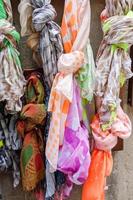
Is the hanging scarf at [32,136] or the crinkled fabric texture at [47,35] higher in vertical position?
the crinkled fabric texture at [47,35]

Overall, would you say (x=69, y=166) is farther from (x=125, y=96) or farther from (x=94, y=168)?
(x=125, y=96)

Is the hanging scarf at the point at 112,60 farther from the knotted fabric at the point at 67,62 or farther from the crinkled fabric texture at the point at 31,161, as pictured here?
the crinkled fabric texture at the point at 31,161

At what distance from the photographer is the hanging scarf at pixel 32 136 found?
1244 mm

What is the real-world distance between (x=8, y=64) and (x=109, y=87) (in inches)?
12.6

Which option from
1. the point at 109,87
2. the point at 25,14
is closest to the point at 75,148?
the point at 109,87

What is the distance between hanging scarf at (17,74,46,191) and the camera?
1.24m

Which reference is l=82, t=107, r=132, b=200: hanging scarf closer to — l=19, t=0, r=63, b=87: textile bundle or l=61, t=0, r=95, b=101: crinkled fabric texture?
l=61, t=0, r=95, b=101: crinkled fabric texture

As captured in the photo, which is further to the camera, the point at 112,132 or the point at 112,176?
the point at 112,176

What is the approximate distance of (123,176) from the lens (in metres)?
1.47

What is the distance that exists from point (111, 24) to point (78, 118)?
311 mm

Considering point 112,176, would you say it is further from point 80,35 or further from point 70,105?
point 80,35

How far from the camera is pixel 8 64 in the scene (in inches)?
46.2

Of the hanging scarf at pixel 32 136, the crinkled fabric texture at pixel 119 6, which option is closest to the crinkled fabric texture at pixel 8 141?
the hanging scarf at pixel 32 136

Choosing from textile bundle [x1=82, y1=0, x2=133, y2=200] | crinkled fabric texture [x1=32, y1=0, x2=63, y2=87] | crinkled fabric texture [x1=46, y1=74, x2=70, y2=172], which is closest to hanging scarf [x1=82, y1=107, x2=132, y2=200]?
textile bundle [x1=82, y1=0, x2=133, y2=200]
